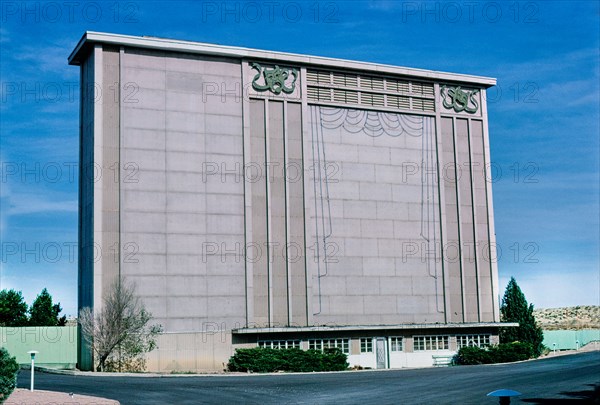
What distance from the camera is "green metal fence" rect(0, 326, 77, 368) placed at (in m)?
51.0

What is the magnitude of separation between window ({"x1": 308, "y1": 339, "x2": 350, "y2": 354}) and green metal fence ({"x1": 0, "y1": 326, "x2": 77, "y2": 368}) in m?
15.6

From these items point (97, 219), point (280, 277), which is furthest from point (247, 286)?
point (97, 219)

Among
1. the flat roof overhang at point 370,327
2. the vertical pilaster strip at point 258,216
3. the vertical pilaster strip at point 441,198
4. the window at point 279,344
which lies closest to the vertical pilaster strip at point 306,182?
the flat roof overhang at point 370,327

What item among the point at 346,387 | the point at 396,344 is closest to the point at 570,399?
the point at 346,387

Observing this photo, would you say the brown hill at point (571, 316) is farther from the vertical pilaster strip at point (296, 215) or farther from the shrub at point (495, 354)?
the vertical pilaster strip at point (296, 215)

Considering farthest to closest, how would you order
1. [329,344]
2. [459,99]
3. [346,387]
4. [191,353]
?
[459,99], [329,344], [191,353], [346,387]

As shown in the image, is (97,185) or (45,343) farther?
(45,343)

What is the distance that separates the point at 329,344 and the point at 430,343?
7.32 m

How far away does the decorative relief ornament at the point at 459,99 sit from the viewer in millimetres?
54531

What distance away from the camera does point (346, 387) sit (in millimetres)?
31516

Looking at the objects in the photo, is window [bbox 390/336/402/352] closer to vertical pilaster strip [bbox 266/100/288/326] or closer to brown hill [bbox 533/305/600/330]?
vertical pilaster strip [bbox 266/100/288/326]

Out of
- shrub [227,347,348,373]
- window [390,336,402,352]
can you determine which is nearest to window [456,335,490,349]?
window [390,336,402,352]

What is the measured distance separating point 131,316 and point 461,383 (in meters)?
18.9

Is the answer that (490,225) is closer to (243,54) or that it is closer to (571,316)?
(243,54)
